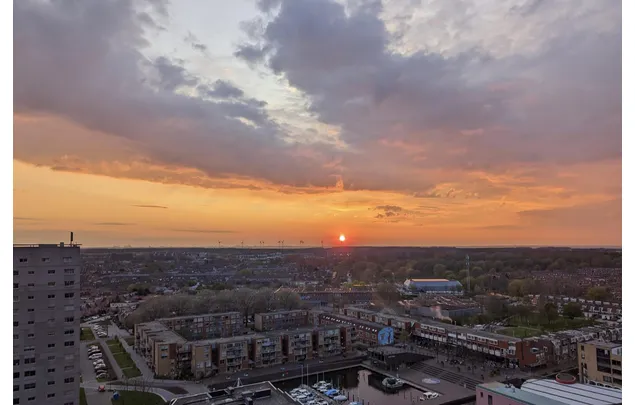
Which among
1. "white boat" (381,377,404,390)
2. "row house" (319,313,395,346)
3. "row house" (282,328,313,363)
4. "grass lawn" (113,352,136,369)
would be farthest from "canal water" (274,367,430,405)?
"grass lawn" (113,352,136,369)

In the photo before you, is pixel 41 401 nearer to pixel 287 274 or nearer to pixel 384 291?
pixel 384 291

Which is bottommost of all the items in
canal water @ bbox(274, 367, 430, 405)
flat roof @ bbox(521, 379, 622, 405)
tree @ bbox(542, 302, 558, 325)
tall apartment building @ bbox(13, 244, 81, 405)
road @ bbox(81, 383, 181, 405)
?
canal water @ bbox(274, 367, 430, 405)

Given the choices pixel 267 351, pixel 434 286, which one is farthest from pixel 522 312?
pixel 434 286

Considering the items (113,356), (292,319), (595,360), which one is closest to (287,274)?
(292,319)

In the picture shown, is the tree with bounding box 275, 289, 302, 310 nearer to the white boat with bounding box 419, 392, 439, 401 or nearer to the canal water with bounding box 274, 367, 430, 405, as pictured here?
the canal water with bounding box 274, 367, 430, 405

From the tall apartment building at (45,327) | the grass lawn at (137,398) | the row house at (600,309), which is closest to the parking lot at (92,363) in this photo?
the grass lawn at (137,398)
